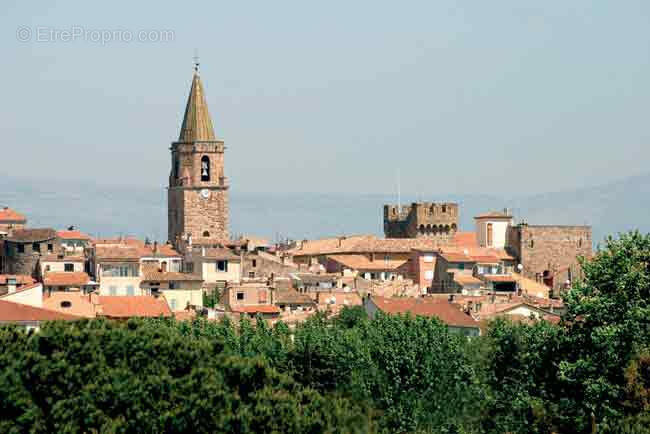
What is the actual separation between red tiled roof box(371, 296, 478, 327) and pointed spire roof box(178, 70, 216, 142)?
3163 centimetres

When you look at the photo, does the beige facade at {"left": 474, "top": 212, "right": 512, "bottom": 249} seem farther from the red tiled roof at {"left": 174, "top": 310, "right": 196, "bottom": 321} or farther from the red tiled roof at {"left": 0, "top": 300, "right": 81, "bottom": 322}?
the red tiled roof at {"left": 0, "top": 300, "right": 81, "bottom": 322}

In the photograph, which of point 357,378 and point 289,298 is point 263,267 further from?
point 357,378

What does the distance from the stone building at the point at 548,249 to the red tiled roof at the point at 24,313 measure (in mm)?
38532

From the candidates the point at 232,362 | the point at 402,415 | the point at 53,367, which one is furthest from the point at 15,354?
the point at 402,415

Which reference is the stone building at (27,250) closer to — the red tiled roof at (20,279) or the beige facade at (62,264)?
the beige facade at (62,264)

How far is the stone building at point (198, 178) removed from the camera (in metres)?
107

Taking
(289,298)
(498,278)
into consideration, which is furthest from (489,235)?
(289,298)

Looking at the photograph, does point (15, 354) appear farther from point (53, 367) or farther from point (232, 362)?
point (232, 362)

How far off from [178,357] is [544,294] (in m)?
51.0

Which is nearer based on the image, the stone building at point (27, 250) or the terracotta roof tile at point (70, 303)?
the terracotta roof tile at point (70, 303)

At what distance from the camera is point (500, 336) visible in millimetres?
57031

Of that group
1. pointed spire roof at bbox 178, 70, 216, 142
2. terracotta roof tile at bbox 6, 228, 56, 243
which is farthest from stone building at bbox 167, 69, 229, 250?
terracotta roof tile at bbox 6, 228, 56, 243

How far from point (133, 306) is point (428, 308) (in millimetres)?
11399

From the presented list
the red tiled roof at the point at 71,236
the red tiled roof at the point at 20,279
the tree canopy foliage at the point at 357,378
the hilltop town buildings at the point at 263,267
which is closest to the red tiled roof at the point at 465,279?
the hilltop town buildings at the point at 263,267
